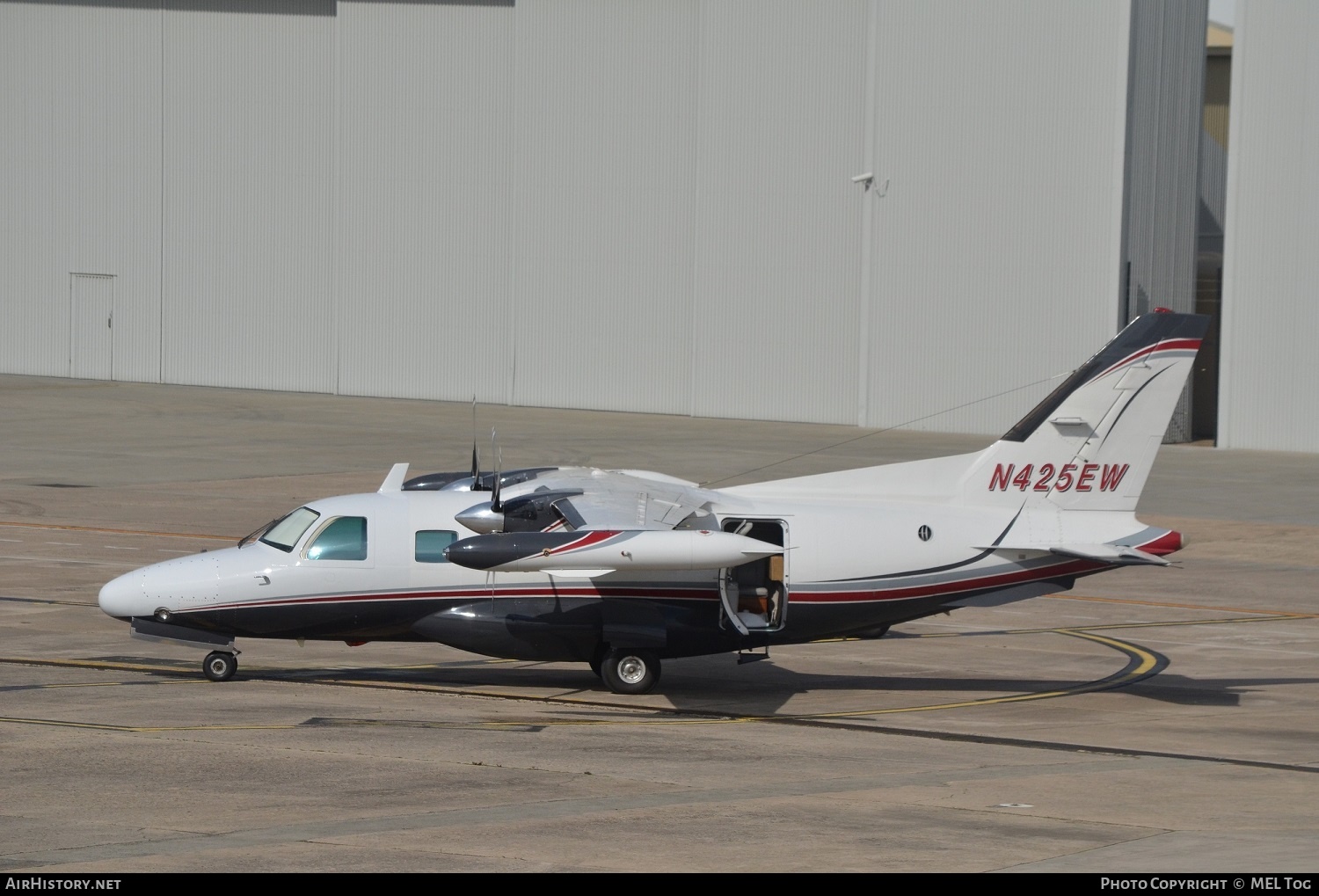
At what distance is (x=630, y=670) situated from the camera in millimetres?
22000

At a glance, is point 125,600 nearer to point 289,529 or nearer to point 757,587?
point 289,529

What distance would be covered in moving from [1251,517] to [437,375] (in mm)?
34000

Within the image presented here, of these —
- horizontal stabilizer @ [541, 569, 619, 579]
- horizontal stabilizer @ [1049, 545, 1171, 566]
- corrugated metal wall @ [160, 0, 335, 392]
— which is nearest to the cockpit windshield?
horizontal stabilizer @ [541, 569, 619, 579]

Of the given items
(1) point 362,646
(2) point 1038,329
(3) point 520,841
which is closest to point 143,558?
(1) point 362,646

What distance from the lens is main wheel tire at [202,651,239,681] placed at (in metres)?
22.1

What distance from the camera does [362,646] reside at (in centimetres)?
2570

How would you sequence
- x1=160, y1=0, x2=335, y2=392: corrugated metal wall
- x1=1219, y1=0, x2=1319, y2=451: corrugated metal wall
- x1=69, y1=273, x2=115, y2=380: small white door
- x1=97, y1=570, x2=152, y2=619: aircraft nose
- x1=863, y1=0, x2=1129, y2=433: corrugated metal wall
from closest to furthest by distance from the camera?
x1=97, y1=570, x2=152, y2=619: aircraft nose, x1=1219, y1=0, x2=1319, y2=451: corrugated metal wall, x1=863, y1=0, x2=1129, y2=433: corrugated metal wall, x1=160, y1=0, x2=335, y2=392: corrugated metal wall, x1=69, y1=273, x2=115, y2=380: small white door

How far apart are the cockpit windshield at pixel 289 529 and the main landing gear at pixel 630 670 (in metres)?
4.09

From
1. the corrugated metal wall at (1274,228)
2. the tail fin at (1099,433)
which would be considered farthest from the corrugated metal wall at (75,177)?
the tail fin at (1099,433)

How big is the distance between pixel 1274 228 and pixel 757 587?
37936mm

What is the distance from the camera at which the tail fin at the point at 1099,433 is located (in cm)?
2259

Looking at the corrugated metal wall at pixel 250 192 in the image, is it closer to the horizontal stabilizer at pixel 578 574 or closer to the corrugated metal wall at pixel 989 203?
the corrugated metal wall at pixel 989 203

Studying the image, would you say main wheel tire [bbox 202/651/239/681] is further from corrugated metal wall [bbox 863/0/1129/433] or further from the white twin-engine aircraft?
corrugated metal wall [bbox 863/0/1129/433]

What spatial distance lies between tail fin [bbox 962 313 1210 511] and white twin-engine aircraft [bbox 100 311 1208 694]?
0.02 meters
